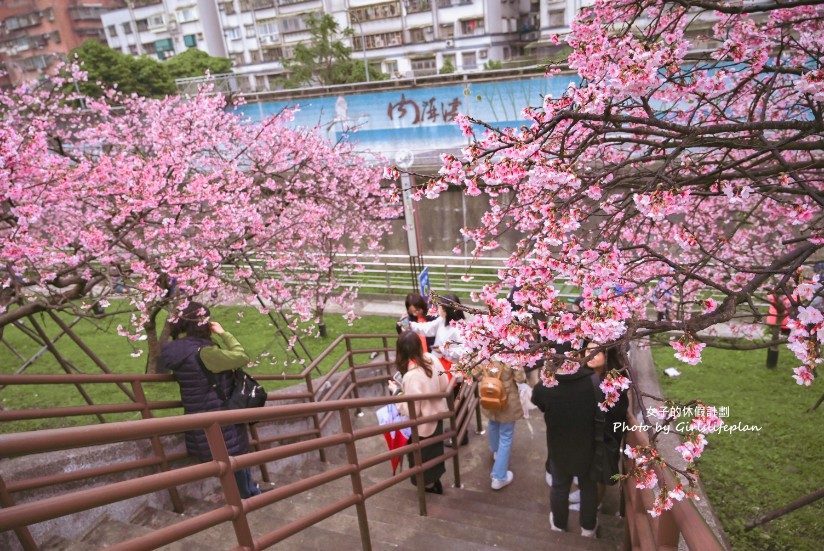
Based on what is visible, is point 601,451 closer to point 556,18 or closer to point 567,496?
point 567,496

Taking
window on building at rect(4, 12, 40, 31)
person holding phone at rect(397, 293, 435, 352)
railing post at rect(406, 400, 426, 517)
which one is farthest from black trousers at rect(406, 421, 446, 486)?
window on building at rect(4, 12, 40, 31)

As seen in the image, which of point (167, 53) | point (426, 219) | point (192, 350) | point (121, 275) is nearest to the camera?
point (192, 350)

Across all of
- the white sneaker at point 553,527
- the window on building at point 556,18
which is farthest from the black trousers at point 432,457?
the window on building at point 556,18

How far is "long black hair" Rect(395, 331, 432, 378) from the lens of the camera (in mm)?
3689

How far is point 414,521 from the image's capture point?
343 cm

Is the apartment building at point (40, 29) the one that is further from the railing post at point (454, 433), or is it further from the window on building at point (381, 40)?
the railing post at point (454, 433)

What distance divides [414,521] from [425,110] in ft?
47.9

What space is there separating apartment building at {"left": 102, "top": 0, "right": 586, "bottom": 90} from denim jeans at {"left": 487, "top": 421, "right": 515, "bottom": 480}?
2218 cm

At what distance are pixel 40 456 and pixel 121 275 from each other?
2.21m

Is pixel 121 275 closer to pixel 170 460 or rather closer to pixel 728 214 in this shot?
pixel 170 460

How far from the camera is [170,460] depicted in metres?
3.38

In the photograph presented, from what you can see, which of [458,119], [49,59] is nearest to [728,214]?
[458,119]

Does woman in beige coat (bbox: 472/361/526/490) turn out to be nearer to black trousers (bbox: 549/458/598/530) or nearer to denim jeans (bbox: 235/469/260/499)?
black trousers (bbox: 549/458/598/530)

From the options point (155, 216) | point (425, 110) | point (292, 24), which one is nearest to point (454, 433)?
point (155, 216)
